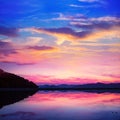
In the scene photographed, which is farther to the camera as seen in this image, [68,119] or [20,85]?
[20,85]

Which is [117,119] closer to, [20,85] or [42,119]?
[42,119]

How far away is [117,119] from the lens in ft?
64.2

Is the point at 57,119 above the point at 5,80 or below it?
below

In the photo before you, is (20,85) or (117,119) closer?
(117,119)

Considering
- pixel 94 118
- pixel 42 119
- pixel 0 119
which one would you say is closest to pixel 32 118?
pixel 42 119

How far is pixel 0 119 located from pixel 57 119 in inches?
125

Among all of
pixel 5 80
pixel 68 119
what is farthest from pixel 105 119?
pixel 5 80

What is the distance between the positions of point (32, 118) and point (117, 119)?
480cm

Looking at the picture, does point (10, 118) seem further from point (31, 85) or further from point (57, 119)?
point (31, 85)

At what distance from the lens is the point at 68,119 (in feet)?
66.1

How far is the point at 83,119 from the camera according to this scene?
20.1m

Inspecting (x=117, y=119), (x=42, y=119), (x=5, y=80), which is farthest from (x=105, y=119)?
(x=5, y=80)

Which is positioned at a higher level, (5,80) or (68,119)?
(5,80)

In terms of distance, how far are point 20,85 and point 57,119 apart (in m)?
126
